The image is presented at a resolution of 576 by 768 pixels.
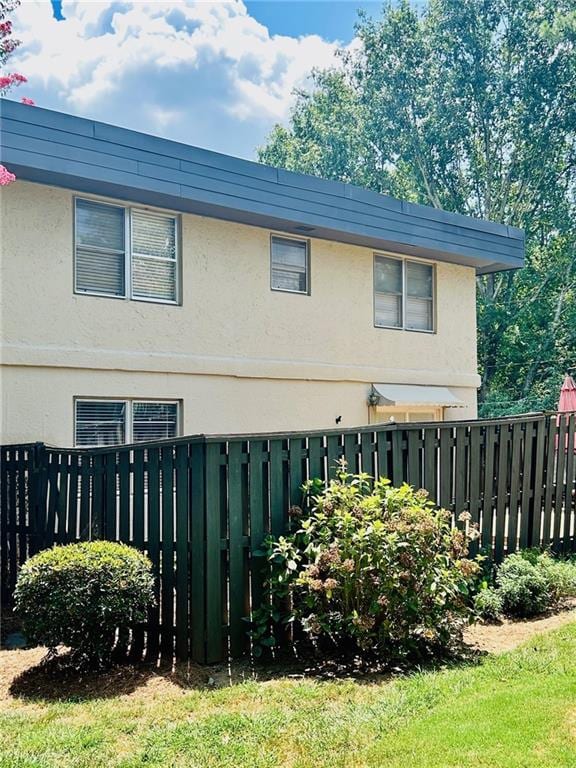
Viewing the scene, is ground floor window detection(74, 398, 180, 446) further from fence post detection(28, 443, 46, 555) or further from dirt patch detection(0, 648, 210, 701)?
dirt patch detection(0, 648, 210, 701)

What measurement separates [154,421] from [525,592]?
549 centimetres

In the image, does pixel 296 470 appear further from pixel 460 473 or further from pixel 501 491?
pixel 501 491

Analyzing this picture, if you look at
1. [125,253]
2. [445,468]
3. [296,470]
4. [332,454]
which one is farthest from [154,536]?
[125,253]

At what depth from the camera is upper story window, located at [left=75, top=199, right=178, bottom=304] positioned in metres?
9.41

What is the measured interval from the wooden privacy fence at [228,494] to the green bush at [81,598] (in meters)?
0.48

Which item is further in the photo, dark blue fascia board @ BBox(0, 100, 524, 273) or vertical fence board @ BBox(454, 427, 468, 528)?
dark blue fascia board @ BBox(0, 100, 524, 273)

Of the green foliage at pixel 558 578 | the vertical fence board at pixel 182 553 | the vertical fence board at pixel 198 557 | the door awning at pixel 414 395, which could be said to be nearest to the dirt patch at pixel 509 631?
the green foliage at pixel 558 578

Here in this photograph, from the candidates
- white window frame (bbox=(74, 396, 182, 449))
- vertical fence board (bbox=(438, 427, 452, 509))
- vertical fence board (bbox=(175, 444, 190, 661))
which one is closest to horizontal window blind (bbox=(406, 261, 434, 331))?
white window frame (bbox=(74, 396, 182, 449))

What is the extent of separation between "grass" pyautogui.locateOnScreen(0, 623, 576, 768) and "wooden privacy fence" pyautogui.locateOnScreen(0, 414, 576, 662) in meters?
0.80

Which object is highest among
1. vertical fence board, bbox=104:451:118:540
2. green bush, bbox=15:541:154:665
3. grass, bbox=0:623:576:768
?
vertical fence board, bbox=104:451:118:540

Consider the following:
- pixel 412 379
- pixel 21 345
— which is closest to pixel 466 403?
pixel 412 379

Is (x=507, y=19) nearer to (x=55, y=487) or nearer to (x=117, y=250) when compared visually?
(x=117, y=250)

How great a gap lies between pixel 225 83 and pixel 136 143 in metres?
5.65

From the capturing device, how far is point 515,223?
85.5 feet
